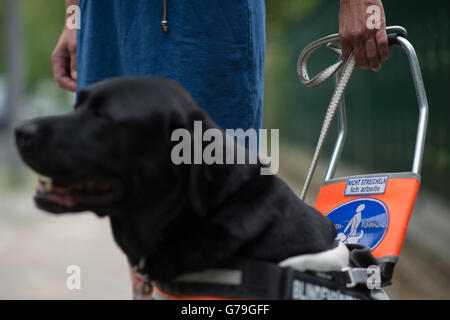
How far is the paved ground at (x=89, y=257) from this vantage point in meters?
4.09

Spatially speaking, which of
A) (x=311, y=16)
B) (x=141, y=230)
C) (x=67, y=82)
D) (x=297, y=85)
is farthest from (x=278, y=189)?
(x=297, y=85)

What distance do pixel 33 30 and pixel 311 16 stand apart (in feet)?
55.0

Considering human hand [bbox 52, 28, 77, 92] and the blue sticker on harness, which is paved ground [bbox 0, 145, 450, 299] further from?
the blue sticker on harness

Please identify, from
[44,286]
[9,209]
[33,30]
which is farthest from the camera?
[33,30]

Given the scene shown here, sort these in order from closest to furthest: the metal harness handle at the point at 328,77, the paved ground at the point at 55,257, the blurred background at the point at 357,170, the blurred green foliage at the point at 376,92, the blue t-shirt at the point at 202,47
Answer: the blue t-shirt at the point at 202,47 → the metal harness handle at the point at 328,77 → the paved ground at the point at 55,257 → the blurred background at the point at 357,170 → the blurred green foliage at the point at 376,92

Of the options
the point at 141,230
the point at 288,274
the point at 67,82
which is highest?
the point at 67,82

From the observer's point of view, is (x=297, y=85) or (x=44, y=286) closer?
(x=44, y=286)

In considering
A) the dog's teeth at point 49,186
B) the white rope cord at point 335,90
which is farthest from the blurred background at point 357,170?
the dog's teeth at point 49,186

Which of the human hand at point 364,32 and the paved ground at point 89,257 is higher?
the human hand at point 364,32

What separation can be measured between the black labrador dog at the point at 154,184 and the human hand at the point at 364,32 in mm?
740

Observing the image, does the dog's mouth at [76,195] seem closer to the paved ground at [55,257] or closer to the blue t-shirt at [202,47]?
the blue t-shirt at [202,47]

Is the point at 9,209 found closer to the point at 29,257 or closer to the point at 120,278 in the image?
the point at 29,257

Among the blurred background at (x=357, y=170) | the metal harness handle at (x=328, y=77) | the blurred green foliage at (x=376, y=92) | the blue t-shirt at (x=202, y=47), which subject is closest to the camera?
the blue t-shirt at (x=202, y=47)

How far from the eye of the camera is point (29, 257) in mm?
4891
